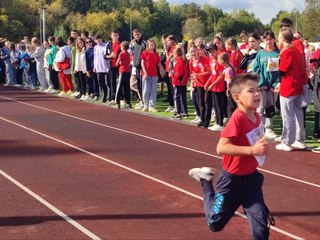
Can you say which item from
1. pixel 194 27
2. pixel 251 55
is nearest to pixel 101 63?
pixel 251 55

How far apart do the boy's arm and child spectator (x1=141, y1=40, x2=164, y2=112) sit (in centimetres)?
1164

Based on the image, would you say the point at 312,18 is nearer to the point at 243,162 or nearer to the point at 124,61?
the point at 124,61

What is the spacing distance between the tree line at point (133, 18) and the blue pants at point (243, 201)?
176ft

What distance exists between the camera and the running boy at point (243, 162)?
193 inches

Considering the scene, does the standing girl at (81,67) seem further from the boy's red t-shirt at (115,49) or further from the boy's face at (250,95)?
the boy's face at (250,95)

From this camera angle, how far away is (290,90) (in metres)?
10.3

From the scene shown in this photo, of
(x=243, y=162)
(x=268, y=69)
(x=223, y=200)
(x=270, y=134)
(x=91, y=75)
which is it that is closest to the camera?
(x=243, y=162)

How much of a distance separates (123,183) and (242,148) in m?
3.70

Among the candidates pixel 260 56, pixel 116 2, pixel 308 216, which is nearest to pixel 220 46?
pixel 260 56

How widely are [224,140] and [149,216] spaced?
2071 mm

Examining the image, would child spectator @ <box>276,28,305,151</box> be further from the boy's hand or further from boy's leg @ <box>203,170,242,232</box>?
the boy's hand

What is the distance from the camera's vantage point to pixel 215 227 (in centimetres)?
531

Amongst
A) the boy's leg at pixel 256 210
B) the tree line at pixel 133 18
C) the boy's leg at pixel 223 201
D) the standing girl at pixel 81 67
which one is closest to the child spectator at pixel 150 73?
the standing girl at pixel 81 67

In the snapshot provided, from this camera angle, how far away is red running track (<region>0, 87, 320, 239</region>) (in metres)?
6.23
